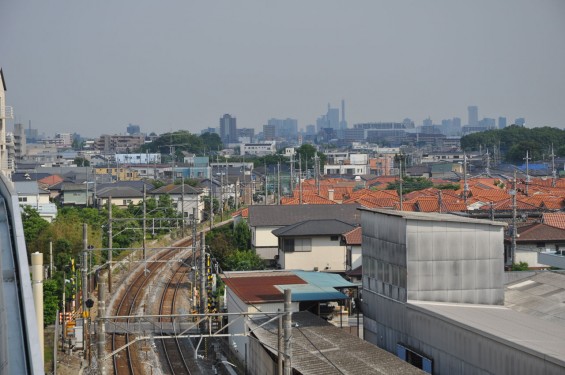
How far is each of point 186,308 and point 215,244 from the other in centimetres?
438

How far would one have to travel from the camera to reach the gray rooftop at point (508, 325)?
291 inches

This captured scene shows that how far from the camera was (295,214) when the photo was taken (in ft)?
71.1

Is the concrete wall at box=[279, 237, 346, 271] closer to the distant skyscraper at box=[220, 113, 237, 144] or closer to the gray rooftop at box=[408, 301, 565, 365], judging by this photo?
the gray rooftop at box=[408, 301, 565, 365]

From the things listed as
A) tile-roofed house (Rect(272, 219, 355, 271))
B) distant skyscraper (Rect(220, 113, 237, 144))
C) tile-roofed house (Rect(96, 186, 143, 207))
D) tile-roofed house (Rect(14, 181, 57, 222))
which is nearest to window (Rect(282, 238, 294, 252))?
tile-roofed house (Rect(272, 219, 355, 271))

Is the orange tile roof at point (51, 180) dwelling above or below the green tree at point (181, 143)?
below

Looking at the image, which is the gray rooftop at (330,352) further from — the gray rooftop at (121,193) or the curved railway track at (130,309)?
the gray rooftop at (121,193)

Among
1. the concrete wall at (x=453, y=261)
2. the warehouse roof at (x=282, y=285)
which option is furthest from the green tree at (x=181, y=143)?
the concrete wall at (x=453, y=261)

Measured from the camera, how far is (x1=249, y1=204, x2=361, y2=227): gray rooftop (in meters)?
21.1

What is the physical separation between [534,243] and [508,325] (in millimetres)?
9271

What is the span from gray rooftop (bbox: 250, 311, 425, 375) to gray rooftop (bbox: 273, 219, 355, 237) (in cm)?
751

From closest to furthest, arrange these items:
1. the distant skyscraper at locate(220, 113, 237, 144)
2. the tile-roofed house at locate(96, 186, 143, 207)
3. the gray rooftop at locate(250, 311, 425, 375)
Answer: the gray rooftop at locate(250, 311, 425, 375), the tile-roofed house at locate(96, 186, 143, 207), the distant skyscraper at locate(220, 113, 237, 144)

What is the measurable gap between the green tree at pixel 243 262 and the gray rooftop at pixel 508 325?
9637 mm

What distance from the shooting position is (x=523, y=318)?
9.21 meters

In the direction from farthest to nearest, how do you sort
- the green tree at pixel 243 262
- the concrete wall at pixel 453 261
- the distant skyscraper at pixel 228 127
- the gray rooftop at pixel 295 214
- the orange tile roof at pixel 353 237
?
1. the distant skyscraper at pixel 228 127
2. the gray rooftop at pixel 295 214
3. the green tree at pixel 243 262
4. the orange tile roof at pixel 353 237
5. the concrete wall at pixel 453 261
